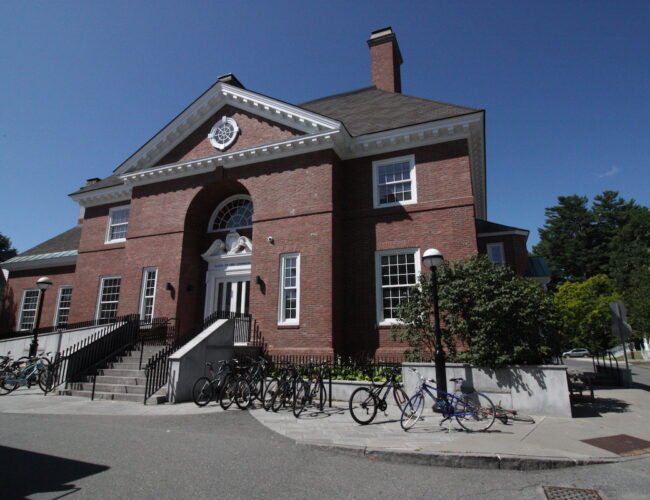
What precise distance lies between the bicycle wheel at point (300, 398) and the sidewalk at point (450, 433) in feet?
0.70

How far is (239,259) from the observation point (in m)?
16.2

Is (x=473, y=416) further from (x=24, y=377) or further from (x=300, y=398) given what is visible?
(x=24, y=377)

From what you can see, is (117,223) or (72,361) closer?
(72,361)

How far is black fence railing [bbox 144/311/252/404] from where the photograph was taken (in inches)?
414

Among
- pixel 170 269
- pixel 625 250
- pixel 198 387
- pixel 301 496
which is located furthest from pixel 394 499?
pixel 625 250

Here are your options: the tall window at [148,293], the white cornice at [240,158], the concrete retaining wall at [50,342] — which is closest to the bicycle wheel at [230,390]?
the concrete retaining wall at [50,342]

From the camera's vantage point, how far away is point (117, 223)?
66.3ft

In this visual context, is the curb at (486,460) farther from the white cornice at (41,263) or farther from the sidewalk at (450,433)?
the white cornice at (41,263)

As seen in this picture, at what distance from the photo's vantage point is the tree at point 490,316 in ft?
29.4

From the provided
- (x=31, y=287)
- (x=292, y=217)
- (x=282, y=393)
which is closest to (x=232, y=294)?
(x=292, y=217)

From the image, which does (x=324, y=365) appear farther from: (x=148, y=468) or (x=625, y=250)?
(x=625, y=250)

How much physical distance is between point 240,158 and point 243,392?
32.6ft

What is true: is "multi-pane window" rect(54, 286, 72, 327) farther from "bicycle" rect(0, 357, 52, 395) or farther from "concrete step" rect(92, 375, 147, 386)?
"concrete step" rect(92, 375, 147, 386)

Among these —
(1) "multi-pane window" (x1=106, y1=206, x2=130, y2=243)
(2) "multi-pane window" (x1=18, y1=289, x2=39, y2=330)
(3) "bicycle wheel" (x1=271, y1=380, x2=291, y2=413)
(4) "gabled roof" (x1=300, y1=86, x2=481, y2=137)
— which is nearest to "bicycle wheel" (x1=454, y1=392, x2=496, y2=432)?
(3) "bicycle wheel" (x1=271, y1=380, x2=291, y2=413)
